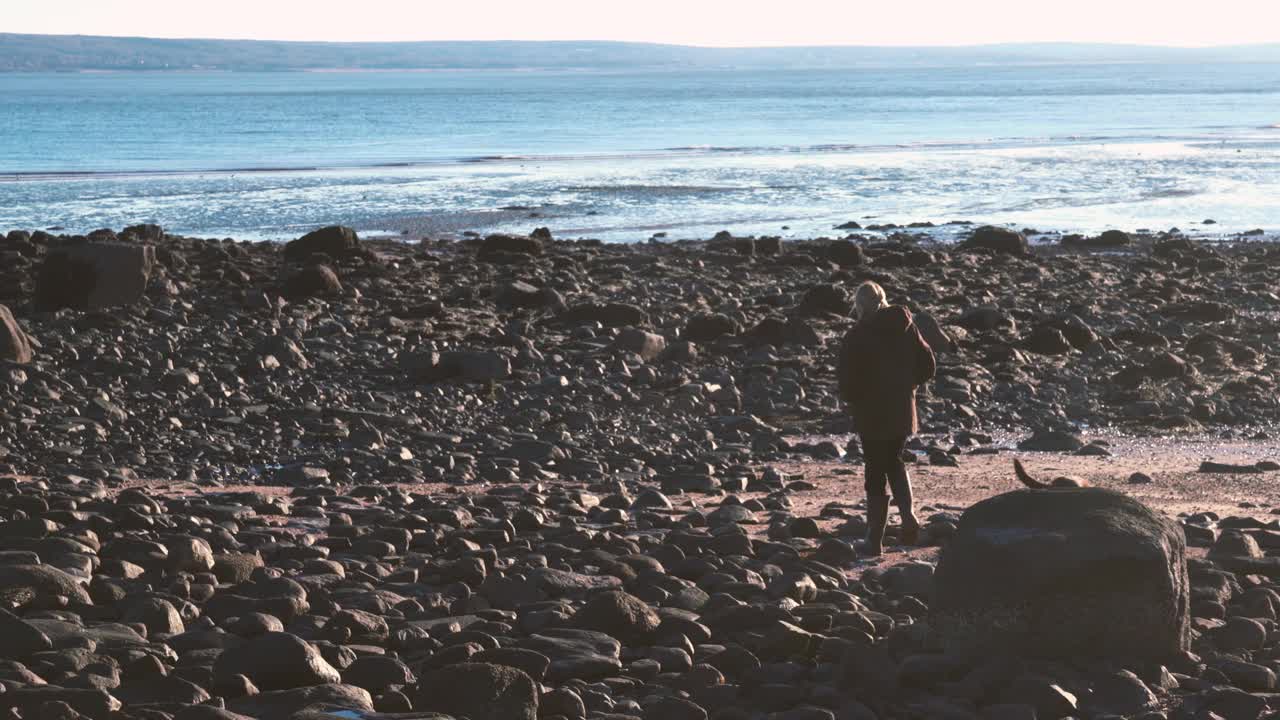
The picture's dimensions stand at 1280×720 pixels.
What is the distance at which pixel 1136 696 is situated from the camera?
6.38 meters

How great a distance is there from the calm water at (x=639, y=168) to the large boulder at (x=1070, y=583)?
25.1 metres

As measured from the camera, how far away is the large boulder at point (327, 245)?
77.6ft

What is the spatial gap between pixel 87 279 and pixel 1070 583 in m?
14.9

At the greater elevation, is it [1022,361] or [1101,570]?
[1101,570]

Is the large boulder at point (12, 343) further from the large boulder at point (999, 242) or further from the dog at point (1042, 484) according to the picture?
the large boulder at point (999, 242)

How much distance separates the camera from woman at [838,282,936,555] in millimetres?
9109

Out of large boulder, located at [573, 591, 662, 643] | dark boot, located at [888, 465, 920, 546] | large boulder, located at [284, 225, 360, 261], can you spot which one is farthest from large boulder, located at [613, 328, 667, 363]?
large boulder, located at [573, 591, 662, 643]

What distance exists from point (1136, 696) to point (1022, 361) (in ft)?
34.6

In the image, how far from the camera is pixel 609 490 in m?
11.5

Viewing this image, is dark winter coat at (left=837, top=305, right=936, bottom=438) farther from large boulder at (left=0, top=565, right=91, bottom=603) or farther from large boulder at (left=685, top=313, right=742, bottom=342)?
large boulder at (left=685, top=313, right=742, bottom=342)

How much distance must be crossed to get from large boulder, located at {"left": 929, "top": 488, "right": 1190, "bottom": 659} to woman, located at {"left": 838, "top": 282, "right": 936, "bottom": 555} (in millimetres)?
2323

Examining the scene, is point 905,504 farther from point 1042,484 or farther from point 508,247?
point 508,247

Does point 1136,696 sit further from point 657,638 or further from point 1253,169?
point 1253,169

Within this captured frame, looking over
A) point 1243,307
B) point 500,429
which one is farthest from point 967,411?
point 1243,307
